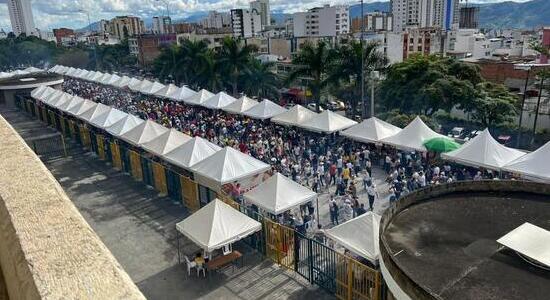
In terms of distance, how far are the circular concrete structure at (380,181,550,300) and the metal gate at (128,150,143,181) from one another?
13158mm

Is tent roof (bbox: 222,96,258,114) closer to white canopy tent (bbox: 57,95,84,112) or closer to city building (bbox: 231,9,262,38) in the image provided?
white canopy tent (bbox: 57,95,84,112)

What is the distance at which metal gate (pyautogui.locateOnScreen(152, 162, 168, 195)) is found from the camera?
1719 cm

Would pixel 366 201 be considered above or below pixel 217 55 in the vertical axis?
below

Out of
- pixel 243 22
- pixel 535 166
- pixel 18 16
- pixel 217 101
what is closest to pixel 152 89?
pixel 217 101

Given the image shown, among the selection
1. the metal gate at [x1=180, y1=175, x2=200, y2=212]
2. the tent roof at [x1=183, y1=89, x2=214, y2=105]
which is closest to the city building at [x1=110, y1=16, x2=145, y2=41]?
the tent roof at [x1=183, y1=89, x2=214, y2=105]

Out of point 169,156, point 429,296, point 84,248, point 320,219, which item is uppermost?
point 84,248

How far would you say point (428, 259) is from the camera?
7137 mm

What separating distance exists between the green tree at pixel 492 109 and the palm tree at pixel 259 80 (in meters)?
20.4

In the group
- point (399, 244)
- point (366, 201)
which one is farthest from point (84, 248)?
point (366, 201)

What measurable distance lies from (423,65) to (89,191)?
73.3ft

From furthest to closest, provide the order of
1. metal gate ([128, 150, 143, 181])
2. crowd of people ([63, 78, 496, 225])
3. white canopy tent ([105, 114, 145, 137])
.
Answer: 1. white canopy tent ([105, 114, 145, 137])
2. metal gate ([128, 150, 143, 181])
3. crowd of people ([63, 78, 496, 225])

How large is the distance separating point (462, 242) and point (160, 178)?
499 inches

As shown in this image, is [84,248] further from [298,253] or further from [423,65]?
[423,65]

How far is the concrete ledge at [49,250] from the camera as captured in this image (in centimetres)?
254
